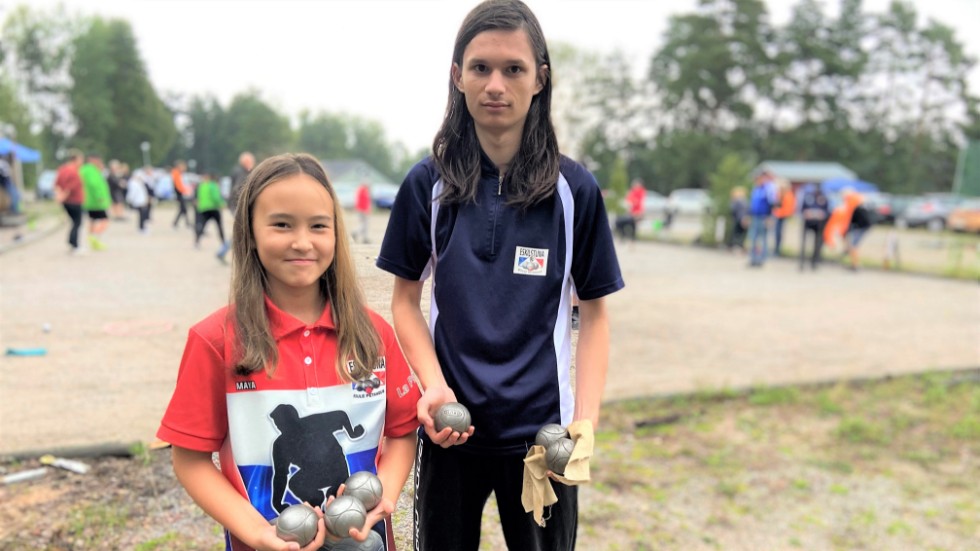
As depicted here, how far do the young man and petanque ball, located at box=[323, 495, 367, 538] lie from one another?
0.27 m

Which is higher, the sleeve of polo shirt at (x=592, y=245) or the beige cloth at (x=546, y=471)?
the sleeve of polo shirt at (x=592, y=245)

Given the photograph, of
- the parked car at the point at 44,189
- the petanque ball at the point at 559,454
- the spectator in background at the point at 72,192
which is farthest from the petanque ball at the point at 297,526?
the parked car at the point at 44,189

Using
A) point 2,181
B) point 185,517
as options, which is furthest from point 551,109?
point 2,181

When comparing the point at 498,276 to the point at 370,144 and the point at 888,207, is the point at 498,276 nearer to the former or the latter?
the point at 888,207

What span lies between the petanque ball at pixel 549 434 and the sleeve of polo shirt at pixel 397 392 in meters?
0.35

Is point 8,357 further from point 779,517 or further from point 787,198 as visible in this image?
point 787,198

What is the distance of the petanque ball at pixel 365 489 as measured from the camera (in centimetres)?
179

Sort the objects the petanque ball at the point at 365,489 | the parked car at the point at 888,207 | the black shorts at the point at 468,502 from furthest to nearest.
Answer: the parked car at the point at 888,207 < the black shorts at the point at 468,502 < the petanque ball at the point at 365,489

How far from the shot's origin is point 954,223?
31297mm

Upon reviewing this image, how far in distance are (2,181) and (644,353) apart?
1806 cm

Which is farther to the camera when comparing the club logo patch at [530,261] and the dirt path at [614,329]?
the dirt path at [614,329]

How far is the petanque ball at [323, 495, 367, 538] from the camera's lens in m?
1.71

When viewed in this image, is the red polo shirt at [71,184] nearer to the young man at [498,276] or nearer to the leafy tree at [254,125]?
the young man at [498,276]

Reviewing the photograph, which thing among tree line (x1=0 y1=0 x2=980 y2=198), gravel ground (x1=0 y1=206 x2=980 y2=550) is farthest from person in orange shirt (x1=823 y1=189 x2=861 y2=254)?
tree line (x1=0 y1=0 x2=980 y2=198)
